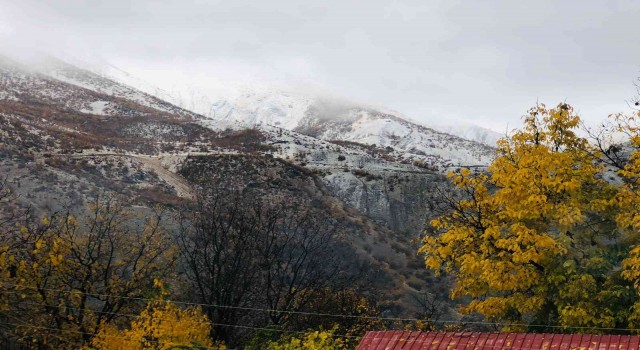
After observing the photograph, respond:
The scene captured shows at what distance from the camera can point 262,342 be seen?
21250 millimetres

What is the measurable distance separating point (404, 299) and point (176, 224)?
1768 centimetres

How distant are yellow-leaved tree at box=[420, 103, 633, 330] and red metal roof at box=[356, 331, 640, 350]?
1969 mm

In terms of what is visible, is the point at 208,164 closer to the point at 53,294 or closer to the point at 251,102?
the point at 53,294

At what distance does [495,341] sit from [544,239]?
123 inches

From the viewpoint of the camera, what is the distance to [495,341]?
40.1 ft

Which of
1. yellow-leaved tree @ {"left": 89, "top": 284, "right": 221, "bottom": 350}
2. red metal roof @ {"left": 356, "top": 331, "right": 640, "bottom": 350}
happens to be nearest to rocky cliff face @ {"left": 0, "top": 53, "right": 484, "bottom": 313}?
yellow-leaved tree @ {"left": 89, "top": 284, "right": 221, "bottom": 350}

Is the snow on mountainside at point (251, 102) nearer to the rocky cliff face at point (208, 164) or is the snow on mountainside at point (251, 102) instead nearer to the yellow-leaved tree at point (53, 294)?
the rocky cliff face at point (208, 164)

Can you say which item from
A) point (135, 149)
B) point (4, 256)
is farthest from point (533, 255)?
point (135, 149)

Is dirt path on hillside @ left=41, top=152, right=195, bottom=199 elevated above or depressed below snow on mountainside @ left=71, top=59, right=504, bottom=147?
below

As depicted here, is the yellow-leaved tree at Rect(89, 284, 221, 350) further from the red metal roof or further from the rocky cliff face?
the rocky cliff face

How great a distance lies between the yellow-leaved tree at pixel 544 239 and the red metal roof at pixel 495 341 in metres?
1.97

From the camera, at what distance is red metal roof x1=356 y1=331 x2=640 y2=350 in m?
11.5

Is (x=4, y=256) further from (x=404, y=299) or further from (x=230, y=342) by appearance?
(x=404, y=299)

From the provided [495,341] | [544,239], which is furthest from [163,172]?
[495,341]
